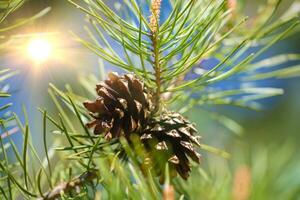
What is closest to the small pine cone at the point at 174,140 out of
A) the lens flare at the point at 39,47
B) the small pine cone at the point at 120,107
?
the small pine cone at the point at 120,107

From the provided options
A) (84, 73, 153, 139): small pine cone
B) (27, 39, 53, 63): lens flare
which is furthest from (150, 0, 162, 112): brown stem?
(27, 39, 53, 63): lens flare

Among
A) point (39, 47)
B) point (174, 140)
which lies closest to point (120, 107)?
point (174, 140)

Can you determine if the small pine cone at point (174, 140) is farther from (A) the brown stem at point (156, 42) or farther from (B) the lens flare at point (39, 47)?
(B) the lens flare at point (39, 47)

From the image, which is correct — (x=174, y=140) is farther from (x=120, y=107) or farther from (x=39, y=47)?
(x=39, y=47)

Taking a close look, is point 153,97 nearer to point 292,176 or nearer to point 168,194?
point 292,176

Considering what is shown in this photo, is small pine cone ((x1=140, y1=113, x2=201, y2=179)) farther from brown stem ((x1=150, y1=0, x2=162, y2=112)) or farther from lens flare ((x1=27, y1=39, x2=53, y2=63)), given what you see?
lens flare ((x1=27, y1=39, x2=53, y2=63))

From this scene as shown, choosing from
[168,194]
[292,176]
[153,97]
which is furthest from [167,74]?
[168,194]

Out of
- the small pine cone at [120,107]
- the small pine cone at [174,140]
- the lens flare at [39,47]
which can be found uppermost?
the lens flare at [39,47]
